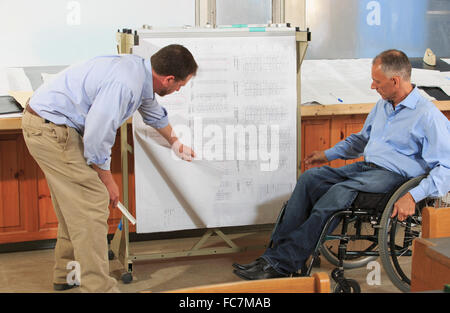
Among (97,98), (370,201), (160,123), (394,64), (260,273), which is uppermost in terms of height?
(394,64)

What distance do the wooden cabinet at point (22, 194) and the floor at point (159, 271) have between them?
12cm

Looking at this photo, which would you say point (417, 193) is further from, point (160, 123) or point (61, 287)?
point (61, 287)

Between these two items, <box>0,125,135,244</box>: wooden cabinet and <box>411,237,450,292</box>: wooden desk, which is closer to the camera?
<box>411,237,450,292</box>: wooden desk

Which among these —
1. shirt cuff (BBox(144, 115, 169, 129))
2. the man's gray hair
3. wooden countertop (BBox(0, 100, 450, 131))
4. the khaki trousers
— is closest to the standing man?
the khaki trousers

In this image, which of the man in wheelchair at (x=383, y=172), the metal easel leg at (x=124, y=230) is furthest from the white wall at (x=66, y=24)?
the man in wheelchair at (x=383, y=172)

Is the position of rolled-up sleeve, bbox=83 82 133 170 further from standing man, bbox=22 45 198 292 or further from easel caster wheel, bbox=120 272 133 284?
easel caster wheel, bbox=120 272 133 284

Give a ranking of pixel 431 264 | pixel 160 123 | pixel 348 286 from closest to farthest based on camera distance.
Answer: pixel 431 264, pixel 348 286, pixel 160 123

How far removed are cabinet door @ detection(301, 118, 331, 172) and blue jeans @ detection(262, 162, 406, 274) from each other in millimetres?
868

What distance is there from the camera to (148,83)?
2611 mm

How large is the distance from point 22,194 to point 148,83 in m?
1.36

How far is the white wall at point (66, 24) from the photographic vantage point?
3781 mm

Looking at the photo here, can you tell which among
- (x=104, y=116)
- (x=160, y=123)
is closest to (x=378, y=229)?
(x=160, y=123)

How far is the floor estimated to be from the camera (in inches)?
121
